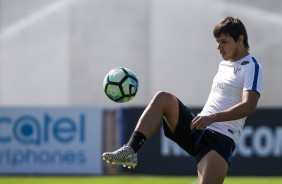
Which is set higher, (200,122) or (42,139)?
(200,122)

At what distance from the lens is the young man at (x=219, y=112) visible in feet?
18.7

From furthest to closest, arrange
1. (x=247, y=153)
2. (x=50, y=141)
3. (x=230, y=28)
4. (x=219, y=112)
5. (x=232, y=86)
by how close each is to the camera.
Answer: (x=50, y=141)
(x=247, y=153)
(x=232, y=86)
(x=230, y=28)
(x=219, y=112)

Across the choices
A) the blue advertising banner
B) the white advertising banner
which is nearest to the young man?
the blue advertising banner

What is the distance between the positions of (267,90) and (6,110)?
582 cm

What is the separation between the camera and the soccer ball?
20.1 ft

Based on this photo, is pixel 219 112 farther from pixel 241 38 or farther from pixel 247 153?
pixel 247 153

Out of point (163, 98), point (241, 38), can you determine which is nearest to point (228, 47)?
point (241, 38)

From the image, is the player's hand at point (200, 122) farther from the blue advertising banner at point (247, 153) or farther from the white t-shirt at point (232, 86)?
the blue advertising banner at point (247, 153)

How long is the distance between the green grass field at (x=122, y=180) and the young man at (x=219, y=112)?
5.19 metres

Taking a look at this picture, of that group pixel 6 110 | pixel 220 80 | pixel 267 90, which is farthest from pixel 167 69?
pixel 220 80

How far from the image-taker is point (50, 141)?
42.9 ft

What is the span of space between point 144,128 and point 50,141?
24.8 feet

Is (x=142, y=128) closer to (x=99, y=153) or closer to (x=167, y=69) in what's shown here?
(x=99, y=153)

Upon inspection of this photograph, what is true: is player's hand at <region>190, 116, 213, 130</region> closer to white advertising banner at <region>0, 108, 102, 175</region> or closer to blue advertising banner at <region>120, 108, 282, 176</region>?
blue advertising banner at <region>120, 108, 282, 176</region>
